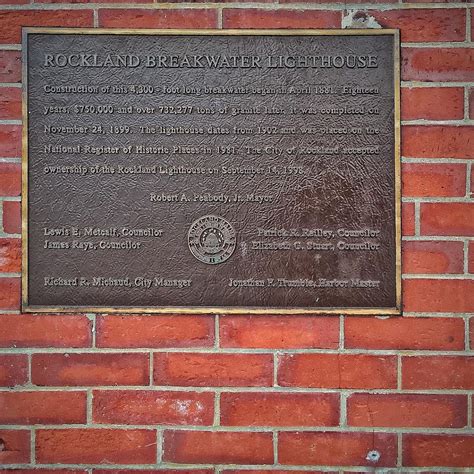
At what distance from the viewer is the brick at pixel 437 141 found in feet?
7.53

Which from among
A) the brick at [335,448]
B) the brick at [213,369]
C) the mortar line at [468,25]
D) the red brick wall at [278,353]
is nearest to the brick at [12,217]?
the red brick wall at [278,353]

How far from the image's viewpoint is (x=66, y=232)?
231cm

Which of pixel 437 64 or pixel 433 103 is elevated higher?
pixel 437 64

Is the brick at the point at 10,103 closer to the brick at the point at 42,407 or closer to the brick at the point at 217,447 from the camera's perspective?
the brick at the point at 42,407

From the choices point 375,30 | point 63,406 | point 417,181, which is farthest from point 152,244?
point 375,30

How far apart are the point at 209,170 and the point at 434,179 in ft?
2.93

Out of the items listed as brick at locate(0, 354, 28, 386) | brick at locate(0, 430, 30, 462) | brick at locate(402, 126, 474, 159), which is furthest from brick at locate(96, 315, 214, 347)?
brick at locate(402, 126, 474, 159)

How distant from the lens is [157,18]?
232cm

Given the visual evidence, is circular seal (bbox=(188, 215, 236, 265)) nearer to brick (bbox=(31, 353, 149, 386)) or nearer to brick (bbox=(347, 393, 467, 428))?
brick (bbox=(31, 353, 149, 386))

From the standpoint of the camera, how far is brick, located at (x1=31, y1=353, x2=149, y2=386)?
7.61 feet

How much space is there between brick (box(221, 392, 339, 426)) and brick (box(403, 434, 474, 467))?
1.03 ft

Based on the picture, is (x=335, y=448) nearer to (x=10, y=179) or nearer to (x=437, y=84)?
(x=437, y=84)

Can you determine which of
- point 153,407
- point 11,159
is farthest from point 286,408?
point 11,159

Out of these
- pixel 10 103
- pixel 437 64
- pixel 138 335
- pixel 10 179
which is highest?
pixel 437 64
